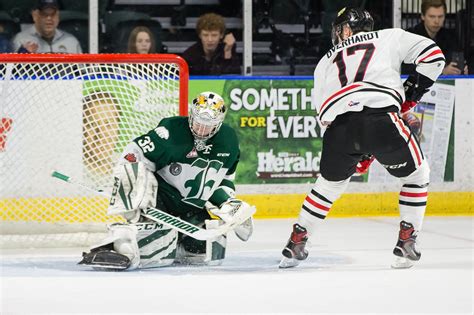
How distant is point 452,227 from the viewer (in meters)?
6.17

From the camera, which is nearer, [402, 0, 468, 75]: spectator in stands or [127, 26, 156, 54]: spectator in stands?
[127, 26, 156, 54]: spectator in stands

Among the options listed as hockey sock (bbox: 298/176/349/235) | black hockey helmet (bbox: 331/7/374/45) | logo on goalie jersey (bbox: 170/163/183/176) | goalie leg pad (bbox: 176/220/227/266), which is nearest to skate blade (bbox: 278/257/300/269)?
hockey sock (bbox: 298/176/349/235)

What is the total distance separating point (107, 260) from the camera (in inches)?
176

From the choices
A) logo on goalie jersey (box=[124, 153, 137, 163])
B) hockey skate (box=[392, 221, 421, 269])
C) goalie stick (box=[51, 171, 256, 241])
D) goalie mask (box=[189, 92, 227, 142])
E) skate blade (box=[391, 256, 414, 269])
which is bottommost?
skate blade (box=[391, 256, 414, 269])

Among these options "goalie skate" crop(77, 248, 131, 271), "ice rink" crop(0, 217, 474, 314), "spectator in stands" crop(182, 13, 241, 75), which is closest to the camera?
"ice rink" crop(0, 217, 474, 314)

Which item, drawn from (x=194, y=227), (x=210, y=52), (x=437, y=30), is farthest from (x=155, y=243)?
(x=437, y=30)

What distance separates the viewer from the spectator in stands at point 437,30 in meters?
7.33

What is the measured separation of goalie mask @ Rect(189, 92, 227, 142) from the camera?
179 inches

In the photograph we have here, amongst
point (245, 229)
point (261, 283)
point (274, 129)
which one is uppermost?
point (274, 129)

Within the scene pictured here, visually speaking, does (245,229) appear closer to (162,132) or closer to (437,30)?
(162,132)

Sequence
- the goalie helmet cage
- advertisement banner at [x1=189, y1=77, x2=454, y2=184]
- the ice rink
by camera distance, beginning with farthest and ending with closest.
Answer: advertisement banner at [x1=189, y1=77, x2=454, y2=184], the goalie helmet cage, the ice rink

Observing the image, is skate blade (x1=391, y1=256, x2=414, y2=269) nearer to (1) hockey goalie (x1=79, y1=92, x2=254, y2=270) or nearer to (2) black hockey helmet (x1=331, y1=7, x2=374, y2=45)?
(1) hockey goalie (x1=79, y1=92, x2=254, y2=270)

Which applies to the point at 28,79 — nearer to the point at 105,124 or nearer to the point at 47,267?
the point at 105,124

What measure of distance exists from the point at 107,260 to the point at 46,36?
2.86 m
